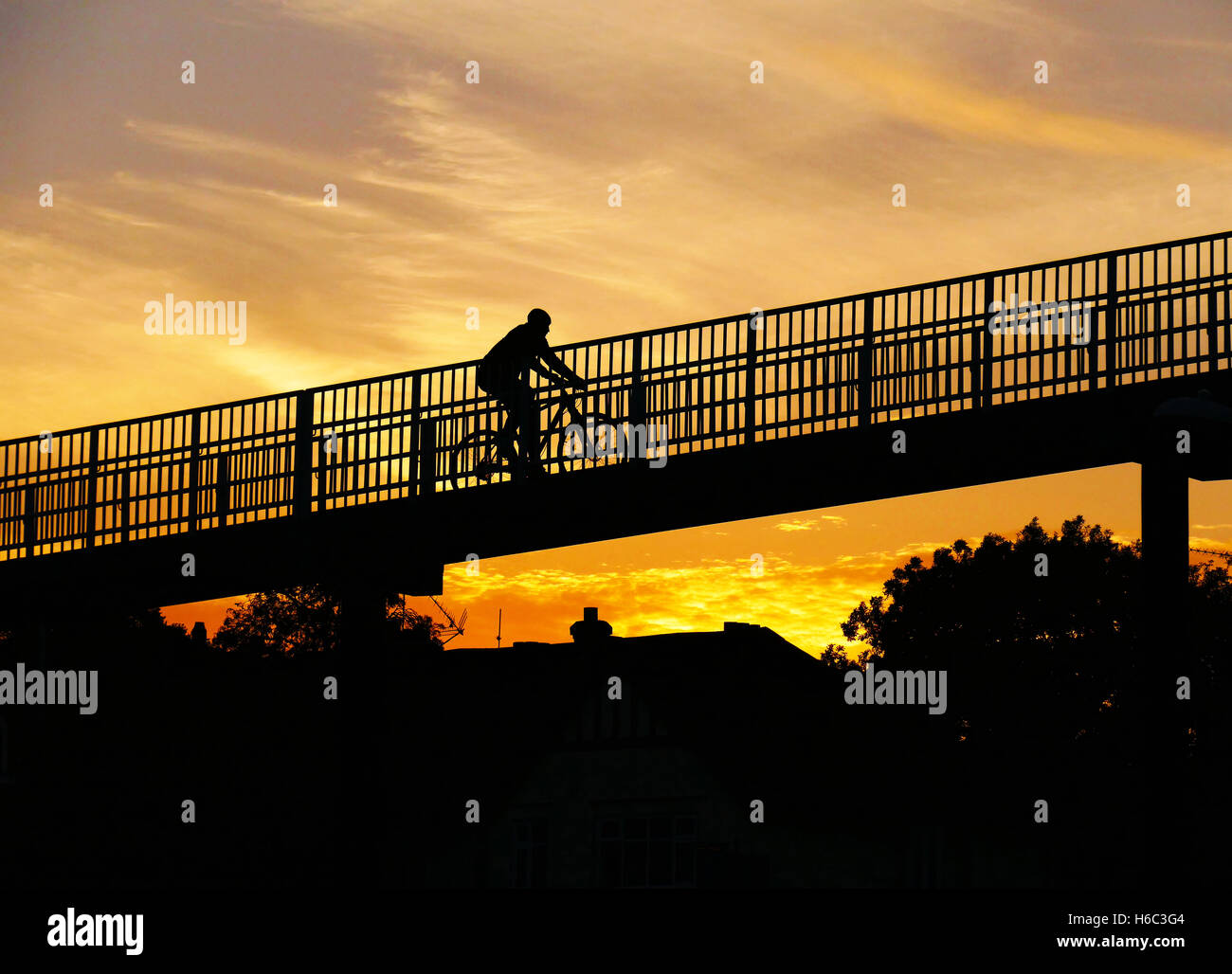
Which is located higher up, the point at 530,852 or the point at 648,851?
the point at 648,851

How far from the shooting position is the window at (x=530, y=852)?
40219mm

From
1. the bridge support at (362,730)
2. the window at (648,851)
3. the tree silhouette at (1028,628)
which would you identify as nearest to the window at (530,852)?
the window at (648,851)

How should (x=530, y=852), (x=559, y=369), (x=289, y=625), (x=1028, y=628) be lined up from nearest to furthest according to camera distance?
(x=559, y=369), (x=530, y=852), (x=1028, y=628), (x=289, y=625)

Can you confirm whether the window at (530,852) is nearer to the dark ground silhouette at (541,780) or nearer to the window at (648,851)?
the dark ground silhouette at (541,780)

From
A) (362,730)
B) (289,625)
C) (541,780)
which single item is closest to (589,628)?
(541,780)

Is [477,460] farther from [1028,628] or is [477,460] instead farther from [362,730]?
[1028,628]

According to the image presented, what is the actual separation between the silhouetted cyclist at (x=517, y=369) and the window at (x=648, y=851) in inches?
Result: 707

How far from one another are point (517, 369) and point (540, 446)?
0.97 meters

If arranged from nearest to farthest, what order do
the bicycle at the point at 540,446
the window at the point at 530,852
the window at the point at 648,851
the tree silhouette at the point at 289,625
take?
the bicycle at the point at 540,446 → the window at the point at 648,851 → the window at the point at 530,852 → the tree silhouette at the point at 289,625

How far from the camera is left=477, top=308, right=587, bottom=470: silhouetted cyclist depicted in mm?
21656

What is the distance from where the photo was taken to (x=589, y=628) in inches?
1844

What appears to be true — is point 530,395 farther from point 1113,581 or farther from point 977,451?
point 1113,581
